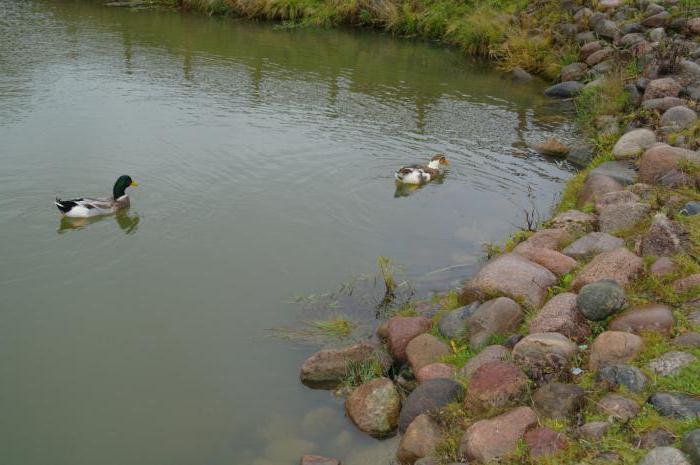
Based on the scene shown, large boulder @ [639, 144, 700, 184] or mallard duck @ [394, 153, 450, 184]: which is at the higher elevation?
large boulder @ [639, 144, 700, 184]

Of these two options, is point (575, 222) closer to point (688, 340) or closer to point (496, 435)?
point (688, 340)

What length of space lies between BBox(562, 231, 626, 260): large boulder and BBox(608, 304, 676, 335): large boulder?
1.36m

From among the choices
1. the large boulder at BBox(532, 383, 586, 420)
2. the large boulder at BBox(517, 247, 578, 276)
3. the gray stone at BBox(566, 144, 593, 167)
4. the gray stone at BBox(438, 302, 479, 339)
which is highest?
the large boulder at BBox(517, 247, 578, 276)

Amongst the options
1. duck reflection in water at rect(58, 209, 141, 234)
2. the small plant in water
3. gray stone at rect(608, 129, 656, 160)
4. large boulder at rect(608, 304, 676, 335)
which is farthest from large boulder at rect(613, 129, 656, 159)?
duck reflection in water at rect(58, 209, 141, 234)

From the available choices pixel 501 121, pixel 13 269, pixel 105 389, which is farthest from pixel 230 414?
pixel 501 121

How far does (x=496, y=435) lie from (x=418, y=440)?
67cm

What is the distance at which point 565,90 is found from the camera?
53.0 ft

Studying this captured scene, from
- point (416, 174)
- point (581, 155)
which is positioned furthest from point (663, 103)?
point (416, 174)

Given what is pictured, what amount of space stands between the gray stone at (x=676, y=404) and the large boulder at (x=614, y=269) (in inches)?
64.5

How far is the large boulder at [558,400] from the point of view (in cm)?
488

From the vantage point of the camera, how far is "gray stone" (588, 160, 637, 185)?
9109mm

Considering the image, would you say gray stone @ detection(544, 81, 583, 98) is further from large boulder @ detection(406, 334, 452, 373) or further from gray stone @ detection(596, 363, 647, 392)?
gray stone @ detection(596, 363, 647, 392)

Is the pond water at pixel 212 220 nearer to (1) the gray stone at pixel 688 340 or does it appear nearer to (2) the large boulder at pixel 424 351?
(2) the large boulder at pixel 424 351

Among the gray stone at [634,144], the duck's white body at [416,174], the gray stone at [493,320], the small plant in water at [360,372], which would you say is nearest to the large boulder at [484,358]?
the gray stone at [493,320]
